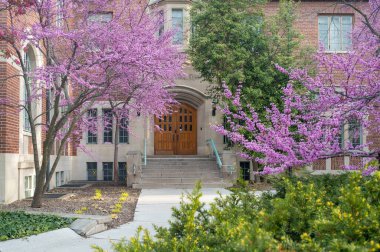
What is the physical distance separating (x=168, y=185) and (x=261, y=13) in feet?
26.9

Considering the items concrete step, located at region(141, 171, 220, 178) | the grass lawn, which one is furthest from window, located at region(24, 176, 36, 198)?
the grass lawn

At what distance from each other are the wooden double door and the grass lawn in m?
14.5

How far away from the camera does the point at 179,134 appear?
23.8 meters

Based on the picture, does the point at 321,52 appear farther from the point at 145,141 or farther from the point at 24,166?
the point at 145,141

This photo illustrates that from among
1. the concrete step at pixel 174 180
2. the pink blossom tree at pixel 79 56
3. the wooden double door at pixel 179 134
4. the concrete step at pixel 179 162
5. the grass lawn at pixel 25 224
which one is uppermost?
the pink blossom tree at pixel 79 56

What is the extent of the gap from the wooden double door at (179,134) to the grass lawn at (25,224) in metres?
14.5

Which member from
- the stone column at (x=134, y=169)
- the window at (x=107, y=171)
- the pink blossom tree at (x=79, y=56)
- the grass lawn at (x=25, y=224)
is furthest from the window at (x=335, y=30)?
the grass lawn at (x=25, y=224)

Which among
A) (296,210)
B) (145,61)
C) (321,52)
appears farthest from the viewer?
(145,61)

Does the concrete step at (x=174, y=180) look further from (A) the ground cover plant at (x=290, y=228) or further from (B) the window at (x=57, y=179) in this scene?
(A) the ground cover plant at (x=290, y=228)

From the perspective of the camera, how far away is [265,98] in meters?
19.5

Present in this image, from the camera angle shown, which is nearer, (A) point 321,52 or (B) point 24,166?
(A) point 321,52

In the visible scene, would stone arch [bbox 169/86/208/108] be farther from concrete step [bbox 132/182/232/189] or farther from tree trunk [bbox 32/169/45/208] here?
tree trunk [bbox 32/169/45/208]

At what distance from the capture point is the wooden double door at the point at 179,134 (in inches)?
934

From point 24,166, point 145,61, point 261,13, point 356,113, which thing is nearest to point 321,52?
point 356,113
